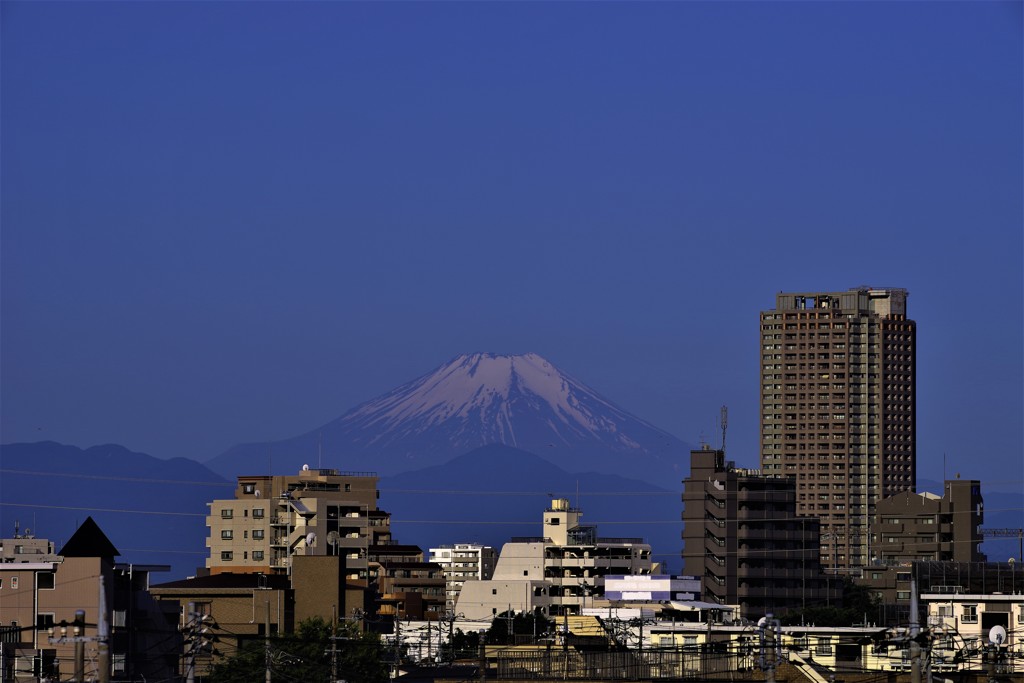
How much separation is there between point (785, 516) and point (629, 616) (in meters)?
48.2

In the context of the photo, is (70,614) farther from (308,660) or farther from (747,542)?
(747,542)

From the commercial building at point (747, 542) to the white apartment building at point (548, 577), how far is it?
746 centimetres

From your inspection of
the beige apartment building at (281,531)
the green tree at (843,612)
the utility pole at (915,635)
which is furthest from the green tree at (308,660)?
the beige apartment building at (281,531)

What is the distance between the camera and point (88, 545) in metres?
84.1

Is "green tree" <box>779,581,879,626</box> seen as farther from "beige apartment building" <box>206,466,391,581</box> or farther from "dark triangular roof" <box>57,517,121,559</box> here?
"dark triangular roof" <box>57,517,121,559</box>

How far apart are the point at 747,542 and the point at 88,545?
94.6m

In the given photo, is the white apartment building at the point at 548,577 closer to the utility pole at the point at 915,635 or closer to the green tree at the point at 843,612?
the green tree at the point at 843,612

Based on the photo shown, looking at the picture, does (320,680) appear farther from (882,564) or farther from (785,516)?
(882,564)

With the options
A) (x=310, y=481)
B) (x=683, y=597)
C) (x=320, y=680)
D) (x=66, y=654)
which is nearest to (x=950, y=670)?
(x=320, y=680)

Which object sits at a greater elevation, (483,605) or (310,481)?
(310,481)

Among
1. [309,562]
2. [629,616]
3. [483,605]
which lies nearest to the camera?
[309,562]

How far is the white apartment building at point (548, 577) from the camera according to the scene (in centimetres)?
16900

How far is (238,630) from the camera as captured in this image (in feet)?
331

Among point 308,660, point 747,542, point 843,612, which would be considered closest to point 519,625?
point 843,612
